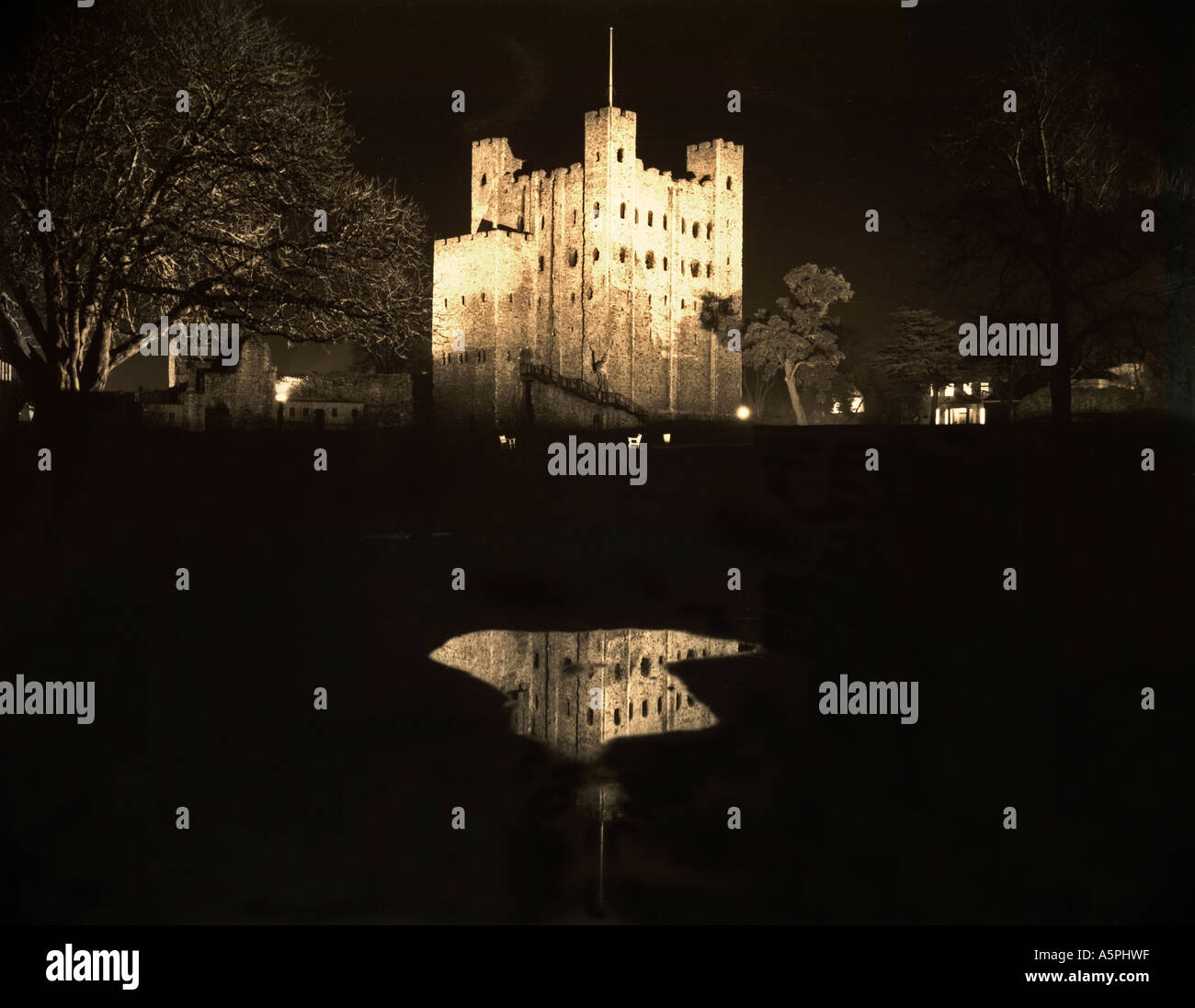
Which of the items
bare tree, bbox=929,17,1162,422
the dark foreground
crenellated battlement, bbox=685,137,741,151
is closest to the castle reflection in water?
the dark foreground

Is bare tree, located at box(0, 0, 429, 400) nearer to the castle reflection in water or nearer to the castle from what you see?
the castle reflection in water

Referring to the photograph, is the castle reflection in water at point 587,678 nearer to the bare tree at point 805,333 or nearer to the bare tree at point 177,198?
the bare tree at point 177,198

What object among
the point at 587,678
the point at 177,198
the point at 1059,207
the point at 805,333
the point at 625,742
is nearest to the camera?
the point at 625,742

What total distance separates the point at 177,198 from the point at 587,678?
976 centimetres

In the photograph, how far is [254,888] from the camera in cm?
552

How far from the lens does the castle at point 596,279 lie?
4803 cm

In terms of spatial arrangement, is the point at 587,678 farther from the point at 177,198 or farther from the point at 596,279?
the point at 596,279

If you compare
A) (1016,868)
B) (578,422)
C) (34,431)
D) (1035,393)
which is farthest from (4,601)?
(578,422)

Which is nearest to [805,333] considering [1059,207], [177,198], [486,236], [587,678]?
[486,236]

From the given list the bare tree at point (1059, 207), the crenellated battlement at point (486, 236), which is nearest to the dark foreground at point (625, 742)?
the bare tree at point (1059, 207)

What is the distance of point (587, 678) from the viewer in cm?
912

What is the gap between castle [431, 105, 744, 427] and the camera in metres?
48.0

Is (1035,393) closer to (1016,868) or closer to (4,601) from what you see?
(1016,868)

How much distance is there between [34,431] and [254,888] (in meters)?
7.79
